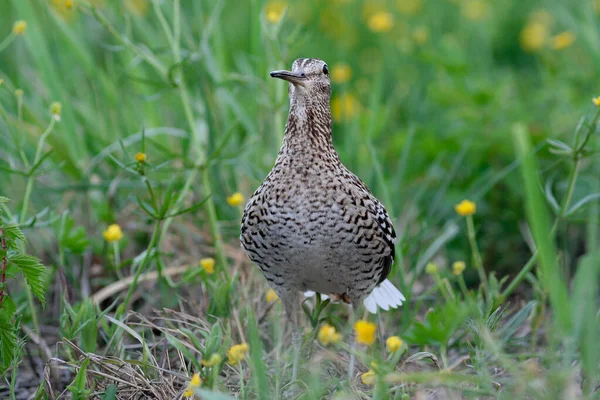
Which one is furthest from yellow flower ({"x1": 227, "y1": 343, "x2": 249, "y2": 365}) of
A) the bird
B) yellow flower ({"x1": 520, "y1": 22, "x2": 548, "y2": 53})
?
yellow flower ({"x1": 520, "y1": 22, "x2": 548, "y2": 53})

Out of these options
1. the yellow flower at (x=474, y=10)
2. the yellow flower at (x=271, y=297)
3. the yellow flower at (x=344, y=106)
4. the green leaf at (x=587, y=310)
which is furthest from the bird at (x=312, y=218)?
the yellow flower at (x=474, y=10)

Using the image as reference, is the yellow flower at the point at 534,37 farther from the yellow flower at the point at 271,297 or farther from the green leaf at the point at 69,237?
the green leaf at the point at 69,237

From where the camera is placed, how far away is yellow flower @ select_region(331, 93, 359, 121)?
19.0 ft

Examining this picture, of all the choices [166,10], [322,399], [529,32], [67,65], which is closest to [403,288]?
[322,399]

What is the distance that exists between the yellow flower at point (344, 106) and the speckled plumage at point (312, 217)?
1983mm

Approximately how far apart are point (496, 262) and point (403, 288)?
4.13 feet

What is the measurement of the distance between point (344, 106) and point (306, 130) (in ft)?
7.15

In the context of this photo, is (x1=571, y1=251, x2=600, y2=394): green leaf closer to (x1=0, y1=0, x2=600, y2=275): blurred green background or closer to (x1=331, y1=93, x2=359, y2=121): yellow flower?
(x1=0, y1=0, x2=600, y2=275): blurred green background

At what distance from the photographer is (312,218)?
135 inches

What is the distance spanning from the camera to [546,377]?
2.34 meters

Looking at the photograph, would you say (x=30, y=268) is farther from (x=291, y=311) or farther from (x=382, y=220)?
(x=382, y=220)

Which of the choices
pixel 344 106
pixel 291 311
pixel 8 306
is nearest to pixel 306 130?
pixel 291 311

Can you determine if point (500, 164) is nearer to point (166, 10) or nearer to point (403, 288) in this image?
point (403, 288)

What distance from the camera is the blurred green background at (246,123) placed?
4789mm
